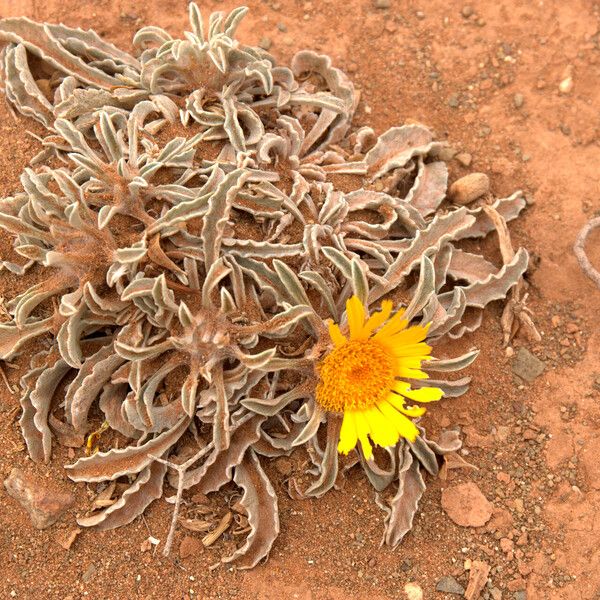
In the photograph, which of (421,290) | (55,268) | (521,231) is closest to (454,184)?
(521,231)

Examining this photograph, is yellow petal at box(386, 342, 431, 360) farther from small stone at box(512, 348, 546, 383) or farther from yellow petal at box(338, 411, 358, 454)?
small stone at box(512, 348, 546, 383)

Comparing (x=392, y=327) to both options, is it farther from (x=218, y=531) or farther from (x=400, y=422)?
(x=218, y=531)

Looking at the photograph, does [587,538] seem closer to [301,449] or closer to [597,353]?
[597,353]

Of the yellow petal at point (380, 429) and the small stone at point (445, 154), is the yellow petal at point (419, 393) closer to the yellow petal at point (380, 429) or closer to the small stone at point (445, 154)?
the yellow petal at point (380, 429)

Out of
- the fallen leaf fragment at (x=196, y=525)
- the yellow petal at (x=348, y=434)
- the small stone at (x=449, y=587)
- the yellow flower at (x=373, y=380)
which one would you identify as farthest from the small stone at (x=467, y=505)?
the fallen leaf fragment at (x=196, y=525)

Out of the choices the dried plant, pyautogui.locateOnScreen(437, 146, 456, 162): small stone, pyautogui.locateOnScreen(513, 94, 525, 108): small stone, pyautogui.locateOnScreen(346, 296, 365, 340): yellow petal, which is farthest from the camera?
pyautogui.locateOnScreen(513, 94, 525, 108): small stone

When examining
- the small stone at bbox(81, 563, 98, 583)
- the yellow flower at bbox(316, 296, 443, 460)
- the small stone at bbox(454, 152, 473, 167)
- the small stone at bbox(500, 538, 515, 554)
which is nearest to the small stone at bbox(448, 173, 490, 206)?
the small stone at bbox(454, 152, 473, 167)

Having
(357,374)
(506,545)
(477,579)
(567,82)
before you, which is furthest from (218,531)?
(567,82)
